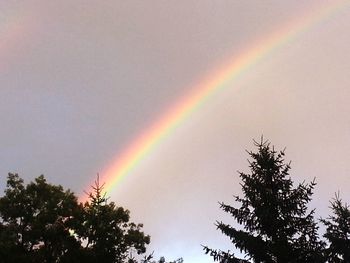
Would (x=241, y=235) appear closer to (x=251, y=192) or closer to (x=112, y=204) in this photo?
(x=251, y=192)

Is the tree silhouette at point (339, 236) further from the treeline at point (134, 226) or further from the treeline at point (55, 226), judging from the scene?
the treeline at point (55, 226)

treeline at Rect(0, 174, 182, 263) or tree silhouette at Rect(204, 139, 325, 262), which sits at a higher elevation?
treeline at Rect(0, 174, 182, 263)

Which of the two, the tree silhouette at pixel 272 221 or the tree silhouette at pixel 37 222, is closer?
the tree silhouette at pixel 272 221

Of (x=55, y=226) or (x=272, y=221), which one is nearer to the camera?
(x=272, y=221)

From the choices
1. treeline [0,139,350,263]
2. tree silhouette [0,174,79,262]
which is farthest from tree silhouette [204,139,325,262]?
tree silhouette [0,174,79,262]

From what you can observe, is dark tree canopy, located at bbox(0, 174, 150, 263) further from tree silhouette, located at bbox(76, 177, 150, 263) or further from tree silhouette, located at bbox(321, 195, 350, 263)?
tree silhouette, located at bbox(321, 195, 350, 263)

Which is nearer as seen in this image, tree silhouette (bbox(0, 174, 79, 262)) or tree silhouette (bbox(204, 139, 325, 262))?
tree silhouette (bbox(204, 139, 325, 262))

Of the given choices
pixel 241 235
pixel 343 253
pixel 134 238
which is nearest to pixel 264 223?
pixel 241 235

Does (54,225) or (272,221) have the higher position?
(54,225)

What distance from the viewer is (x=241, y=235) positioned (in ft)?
74.5

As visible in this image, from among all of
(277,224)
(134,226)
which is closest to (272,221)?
(277,224)

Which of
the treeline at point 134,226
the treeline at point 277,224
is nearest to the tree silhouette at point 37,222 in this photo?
the treeline at point 134,226

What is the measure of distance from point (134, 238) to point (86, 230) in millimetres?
3220

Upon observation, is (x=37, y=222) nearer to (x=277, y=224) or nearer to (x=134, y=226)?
(x=134, y=226)
